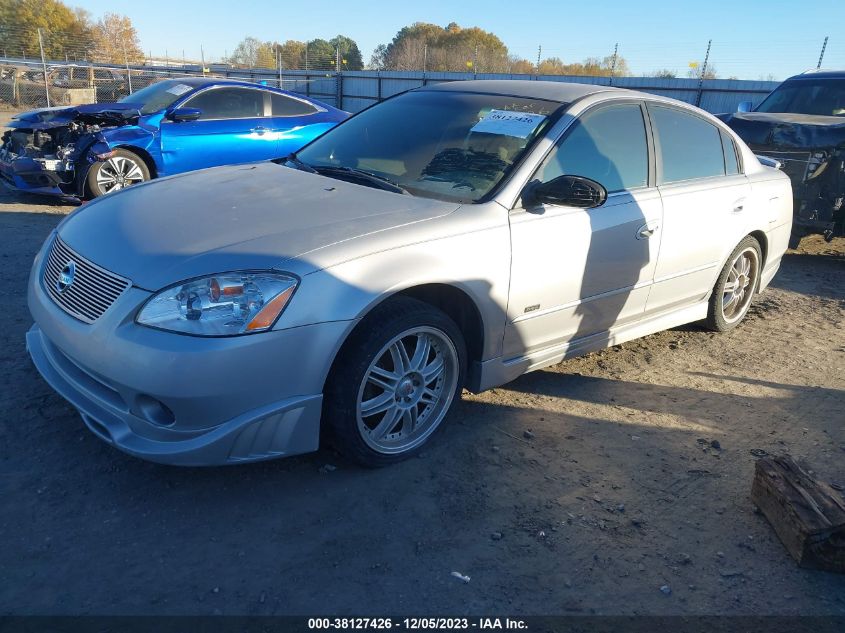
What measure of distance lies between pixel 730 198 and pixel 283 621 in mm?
3881

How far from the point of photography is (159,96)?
869 centimetres

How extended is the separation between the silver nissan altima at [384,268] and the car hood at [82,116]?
4.96m

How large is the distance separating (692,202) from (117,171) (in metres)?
6.54

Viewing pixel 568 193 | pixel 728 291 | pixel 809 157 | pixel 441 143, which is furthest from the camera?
pixel 809 157

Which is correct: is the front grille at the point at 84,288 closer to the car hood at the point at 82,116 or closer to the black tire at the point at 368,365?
the black tire at the point at 368,365

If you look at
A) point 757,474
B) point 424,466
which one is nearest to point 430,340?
point 424,466

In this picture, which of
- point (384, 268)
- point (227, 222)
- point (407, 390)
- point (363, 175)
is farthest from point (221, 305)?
point (363, 175)

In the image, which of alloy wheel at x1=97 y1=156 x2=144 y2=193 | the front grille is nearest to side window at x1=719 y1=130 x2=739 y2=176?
the front grille

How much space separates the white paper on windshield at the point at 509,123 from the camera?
361 cm

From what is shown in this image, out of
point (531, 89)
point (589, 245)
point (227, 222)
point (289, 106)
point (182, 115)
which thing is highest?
point (531, 89)

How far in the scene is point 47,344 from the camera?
10.2ft

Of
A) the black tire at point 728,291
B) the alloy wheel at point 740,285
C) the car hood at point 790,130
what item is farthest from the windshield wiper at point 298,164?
the car hood at point 790,130

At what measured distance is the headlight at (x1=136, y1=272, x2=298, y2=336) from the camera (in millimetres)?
2541

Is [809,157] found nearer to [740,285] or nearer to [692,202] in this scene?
[740,285]
